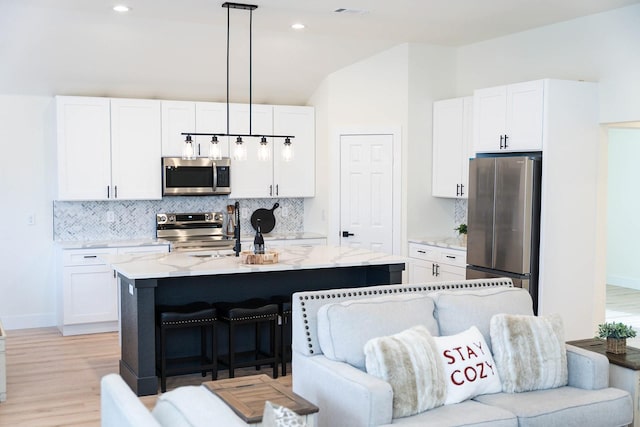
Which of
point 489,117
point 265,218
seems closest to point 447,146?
point 489,117

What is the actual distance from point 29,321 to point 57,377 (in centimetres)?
200

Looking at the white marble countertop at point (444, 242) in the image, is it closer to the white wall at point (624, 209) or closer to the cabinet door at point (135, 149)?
the cabinet door at point (135, 149)

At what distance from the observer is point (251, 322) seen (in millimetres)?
5188

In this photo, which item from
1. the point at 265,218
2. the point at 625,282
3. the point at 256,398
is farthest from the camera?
the point at 625,282

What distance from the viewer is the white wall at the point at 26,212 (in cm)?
693

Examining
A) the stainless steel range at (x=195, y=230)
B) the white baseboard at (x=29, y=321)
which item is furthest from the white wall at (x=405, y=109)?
the white baseboard at (x=29, y=321)

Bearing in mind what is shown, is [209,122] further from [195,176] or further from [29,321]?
[29,321]

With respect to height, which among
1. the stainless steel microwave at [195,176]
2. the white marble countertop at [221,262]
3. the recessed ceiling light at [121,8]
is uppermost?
the recessed ceiling light at [121,8]

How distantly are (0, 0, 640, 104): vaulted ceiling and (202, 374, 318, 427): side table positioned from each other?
323 centimetres

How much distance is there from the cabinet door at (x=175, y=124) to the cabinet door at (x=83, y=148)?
0.57m

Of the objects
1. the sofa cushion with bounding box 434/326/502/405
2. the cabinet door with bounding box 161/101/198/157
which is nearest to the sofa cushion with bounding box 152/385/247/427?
the sofa cushion with bounding box 434/326/502/405

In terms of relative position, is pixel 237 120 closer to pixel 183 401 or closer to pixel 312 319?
pixel 312 319

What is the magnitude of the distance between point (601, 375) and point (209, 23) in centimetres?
433

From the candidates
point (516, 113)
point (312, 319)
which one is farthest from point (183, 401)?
point (516, 113)
